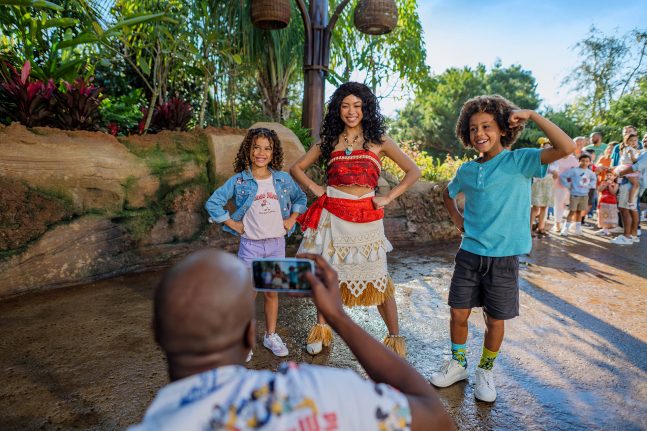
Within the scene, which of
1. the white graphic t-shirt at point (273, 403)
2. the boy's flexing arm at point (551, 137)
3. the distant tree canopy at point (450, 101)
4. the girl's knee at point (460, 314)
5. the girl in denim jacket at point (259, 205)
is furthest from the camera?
the distant tree canopy at point (450, 101)

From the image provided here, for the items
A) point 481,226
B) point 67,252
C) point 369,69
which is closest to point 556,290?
point 481,226

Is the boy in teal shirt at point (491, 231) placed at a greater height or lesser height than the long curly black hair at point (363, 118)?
lesser

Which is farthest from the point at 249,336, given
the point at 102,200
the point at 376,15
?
the point at 376,15

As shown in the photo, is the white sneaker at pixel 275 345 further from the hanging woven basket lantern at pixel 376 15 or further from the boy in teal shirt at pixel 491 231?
the hanging woven basket lantern at pixel 376 15

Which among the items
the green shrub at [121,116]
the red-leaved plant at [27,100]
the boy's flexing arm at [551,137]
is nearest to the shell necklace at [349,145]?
the boy's flexing arm at [551,137]

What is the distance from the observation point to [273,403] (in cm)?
71

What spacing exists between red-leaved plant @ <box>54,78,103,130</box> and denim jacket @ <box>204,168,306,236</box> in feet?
7.80

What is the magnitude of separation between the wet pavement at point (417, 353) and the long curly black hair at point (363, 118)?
142 centimetres

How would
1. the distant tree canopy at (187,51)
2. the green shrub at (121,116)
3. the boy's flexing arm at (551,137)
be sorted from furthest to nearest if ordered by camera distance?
1. the green shrub at (121,116)
2. the distant tree canopy at (187,51)
3. the boy's flexing arm at (551,137)

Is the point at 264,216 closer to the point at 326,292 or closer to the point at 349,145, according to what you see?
the point at 349,145

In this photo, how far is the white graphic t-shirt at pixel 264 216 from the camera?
9.37 ft

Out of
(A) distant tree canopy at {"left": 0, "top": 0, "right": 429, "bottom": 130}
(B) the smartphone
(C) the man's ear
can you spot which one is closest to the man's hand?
(B) the smartphone

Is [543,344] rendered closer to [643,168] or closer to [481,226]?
[481,226]

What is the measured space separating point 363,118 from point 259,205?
93 centimetres
